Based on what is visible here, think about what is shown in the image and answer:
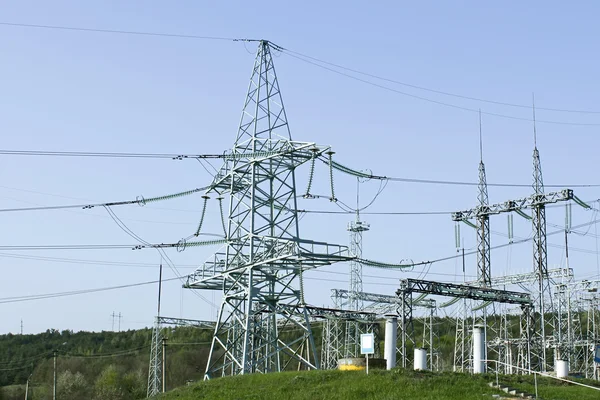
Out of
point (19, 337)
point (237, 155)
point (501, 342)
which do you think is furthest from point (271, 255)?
point (19, 337)

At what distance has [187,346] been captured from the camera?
389 ft

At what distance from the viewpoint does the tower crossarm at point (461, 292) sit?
48331mm

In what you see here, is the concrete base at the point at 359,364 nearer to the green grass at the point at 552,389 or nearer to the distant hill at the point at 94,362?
the green grass at the point at 552,389

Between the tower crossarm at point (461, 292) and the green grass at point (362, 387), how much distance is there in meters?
11.5

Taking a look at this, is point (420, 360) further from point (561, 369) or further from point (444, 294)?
point (444, 294)

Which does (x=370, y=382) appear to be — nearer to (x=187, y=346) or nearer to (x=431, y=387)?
(x=431, y=387)

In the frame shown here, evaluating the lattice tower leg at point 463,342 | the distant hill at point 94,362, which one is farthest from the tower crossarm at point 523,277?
the distant hill at point 94,362

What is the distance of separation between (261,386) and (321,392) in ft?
11.9

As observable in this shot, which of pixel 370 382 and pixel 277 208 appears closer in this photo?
pixel 370 382

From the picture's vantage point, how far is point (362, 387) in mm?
32781

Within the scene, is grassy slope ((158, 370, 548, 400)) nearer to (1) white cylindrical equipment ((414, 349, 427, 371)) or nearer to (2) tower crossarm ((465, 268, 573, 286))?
(1) white cylindrical equipment ((414, 349, 427, 371))

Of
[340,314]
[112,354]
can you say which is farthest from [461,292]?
[112,354]

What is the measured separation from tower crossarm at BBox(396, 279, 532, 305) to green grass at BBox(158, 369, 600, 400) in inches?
453

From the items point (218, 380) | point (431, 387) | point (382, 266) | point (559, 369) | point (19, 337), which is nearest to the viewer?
point (431, 387)
